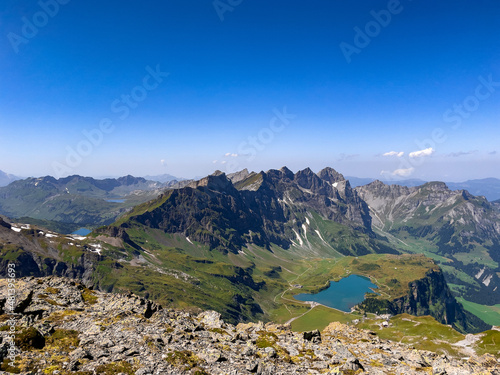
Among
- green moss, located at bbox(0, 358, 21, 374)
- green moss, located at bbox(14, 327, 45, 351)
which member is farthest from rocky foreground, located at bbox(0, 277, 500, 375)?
green moss, located at bbox(0, 358, 21, 374)

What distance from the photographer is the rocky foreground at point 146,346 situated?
25391 millimetres

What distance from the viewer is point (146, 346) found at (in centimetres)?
2945

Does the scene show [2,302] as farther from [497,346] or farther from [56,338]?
[497,346]

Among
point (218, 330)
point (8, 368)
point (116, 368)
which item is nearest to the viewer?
point (8, 368)

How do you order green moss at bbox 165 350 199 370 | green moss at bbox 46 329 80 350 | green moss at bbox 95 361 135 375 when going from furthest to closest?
green moss at bbox 46 329 80 350 → green moss at bbox 165 350 199 370 → green moss at bbox 95 361 135 375

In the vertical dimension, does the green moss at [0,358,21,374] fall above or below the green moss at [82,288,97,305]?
above

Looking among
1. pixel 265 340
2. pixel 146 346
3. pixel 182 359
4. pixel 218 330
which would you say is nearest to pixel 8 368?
pixel 146 346

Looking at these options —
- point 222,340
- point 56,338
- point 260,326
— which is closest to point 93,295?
point 56,338

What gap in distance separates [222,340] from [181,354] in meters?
9.35

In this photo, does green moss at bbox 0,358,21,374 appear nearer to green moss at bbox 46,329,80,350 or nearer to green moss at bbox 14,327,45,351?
green moss at bbox 14,327,45,351

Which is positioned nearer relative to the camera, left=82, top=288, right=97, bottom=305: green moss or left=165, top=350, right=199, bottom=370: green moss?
left=165, top=350, right=199, bottom=370: green moss

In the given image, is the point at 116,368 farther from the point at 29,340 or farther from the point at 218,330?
the point at 218,330

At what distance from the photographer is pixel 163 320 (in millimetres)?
38938

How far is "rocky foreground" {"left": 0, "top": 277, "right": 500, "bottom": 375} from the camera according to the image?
2539 centimetres
